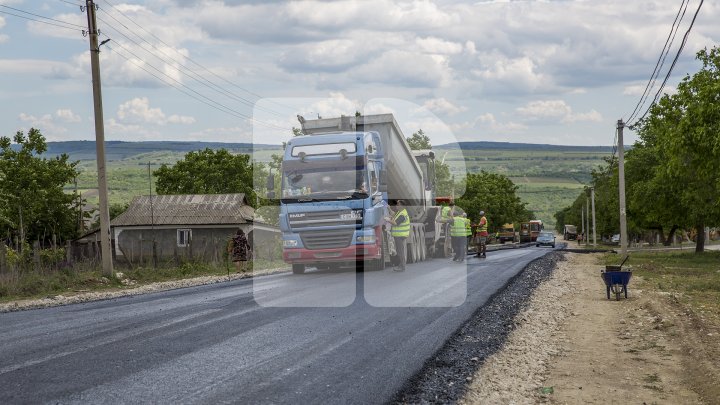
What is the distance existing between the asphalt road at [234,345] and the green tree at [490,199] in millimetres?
87607

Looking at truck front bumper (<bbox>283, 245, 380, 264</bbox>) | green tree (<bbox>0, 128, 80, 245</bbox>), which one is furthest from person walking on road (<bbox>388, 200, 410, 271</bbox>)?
green tree (<bbox>0, 128, 80, 245</bbox>)

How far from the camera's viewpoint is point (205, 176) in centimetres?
8644

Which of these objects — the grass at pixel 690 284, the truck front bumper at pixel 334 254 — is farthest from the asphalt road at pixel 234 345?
the grass at pixel 690 284

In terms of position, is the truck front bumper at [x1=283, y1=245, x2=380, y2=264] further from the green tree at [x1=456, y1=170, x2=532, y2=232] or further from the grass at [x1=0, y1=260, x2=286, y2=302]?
the green tree at [x1=456, y1=170, x2=532, y2=232]

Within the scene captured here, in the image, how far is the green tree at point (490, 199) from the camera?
107 metres

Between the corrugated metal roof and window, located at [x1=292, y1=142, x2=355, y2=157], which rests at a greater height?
window, located at [x1=292, y1=142, x2=355, y2=157]

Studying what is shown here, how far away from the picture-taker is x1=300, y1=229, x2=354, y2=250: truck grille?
775 inches

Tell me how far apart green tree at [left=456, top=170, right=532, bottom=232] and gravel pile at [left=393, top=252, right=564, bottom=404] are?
87.2 m

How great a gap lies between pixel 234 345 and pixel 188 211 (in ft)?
183

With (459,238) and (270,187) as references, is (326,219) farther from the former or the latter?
(459,238)

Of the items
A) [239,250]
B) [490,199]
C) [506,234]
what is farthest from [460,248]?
[506,234]

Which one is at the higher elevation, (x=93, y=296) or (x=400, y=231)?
(x=400, y=231)

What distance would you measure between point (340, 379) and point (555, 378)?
98.0 inches

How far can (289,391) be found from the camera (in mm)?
7055
